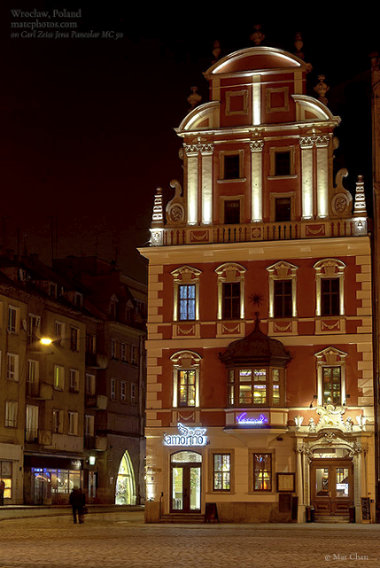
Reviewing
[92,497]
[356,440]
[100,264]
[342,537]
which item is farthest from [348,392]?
[100,264]

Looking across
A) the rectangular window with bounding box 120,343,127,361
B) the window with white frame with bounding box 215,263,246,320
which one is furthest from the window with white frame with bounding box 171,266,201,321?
the rectangular window with bounding box 120,343,127,361

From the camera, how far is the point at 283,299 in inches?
1829

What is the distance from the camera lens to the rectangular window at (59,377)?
7000 cm

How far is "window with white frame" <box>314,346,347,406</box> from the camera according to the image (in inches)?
1780

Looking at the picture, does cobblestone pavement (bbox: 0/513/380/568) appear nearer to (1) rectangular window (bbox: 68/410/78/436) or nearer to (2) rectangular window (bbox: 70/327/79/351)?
(1) rectangular window (bbox: 68/410/78/436)

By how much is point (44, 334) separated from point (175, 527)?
29676 millimetres

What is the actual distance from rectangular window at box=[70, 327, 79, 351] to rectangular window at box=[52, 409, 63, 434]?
4.96 metres

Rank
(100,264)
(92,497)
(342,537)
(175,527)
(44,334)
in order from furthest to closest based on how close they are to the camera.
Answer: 1. (100,264)
2. (92,497)
3. (44,334)
4. (175,527)
5. (342,537)

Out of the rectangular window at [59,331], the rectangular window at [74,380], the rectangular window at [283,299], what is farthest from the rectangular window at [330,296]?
the rectangular window at [74,380]

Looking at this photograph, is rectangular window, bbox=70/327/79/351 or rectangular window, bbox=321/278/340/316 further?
rectangular window, bbox=70/327/79/351

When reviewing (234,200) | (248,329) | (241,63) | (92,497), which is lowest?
(92,497)

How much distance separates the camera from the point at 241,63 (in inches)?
1928

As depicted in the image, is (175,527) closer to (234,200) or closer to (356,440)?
(356,440)

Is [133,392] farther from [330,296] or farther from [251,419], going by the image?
Answer: [330,296]
